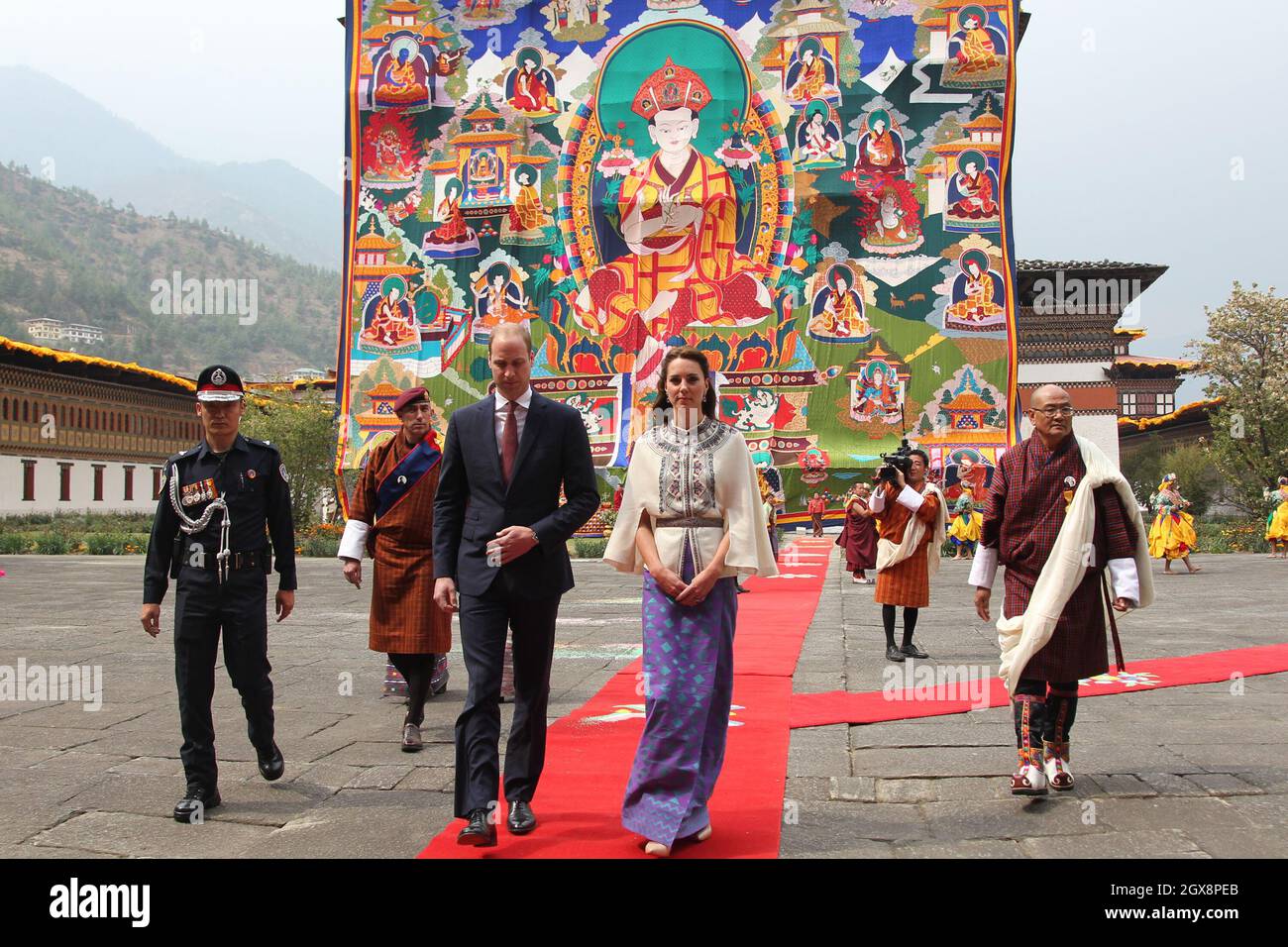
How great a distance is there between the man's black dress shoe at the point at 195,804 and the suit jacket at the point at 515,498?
1.26 metres

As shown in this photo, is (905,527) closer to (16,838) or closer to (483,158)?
(16,838)

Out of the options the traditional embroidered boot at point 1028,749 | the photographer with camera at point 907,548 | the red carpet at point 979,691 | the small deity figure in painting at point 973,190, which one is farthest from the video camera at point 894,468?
the small deity figure in painting at point 973,190

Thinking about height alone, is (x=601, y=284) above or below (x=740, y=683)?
above

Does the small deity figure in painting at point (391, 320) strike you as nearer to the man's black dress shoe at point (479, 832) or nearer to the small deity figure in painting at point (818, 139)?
the small deity figure in painting at point (818, 139)

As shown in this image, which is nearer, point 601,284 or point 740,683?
point 740,683

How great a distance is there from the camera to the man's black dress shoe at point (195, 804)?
13.3 feet

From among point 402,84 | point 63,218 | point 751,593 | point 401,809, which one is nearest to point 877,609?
point 751,593

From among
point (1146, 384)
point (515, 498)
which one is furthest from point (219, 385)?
point (1146, 384)

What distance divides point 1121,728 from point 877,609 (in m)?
6.19

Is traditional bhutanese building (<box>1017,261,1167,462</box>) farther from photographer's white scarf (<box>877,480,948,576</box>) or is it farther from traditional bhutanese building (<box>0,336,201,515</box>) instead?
traditional bhutanese building (<box>0,336,201,515</box>)

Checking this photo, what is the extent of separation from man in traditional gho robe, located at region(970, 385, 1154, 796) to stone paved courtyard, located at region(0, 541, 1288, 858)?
0.26m

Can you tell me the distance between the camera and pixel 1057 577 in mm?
4363

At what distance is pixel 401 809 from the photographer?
4.21 metres

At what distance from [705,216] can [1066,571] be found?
22.9 m
